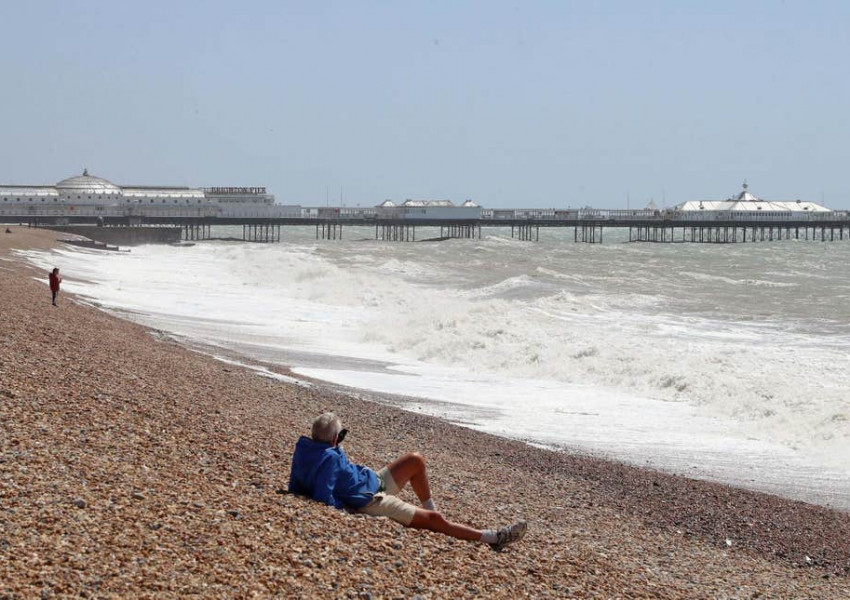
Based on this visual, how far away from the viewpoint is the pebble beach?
525cm

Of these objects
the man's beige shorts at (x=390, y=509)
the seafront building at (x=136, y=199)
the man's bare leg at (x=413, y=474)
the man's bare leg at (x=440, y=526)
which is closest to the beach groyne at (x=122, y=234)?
the seafront building at (x=136, y=199)

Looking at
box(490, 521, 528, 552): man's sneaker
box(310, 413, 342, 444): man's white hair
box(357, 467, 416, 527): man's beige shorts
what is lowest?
box(490, 521, 528, 552): man's sneaker

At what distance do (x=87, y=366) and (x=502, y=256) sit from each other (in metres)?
65.6

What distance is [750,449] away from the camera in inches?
510

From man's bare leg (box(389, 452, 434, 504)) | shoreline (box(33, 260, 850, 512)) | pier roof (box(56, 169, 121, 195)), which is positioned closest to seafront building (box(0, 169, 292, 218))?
pier roof (box(56, 169, 121, 195))

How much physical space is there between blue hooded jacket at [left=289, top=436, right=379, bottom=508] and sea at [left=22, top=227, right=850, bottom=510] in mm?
5128

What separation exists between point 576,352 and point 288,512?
1449 cm

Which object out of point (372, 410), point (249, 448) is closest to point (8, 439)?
point (249, 448)

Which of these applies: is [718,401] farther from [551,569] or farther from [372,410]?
[551,569]

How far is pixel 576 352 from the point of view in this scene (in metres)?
20.4

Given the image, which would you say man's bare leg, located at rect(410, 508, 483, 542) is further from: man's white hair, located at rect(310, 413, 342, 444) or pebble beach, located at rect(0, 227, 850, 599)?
man's white hair, located at rect(310, 413, 342, 444)

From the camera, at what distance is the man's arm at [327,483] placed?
6695mm

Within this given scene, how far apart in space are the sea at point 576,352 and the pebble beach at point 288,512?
1.55 meters

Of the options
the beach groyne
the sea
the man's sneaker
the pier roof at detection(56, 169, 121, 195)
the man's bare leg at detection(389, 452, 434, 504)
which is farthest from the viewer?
the pier roof at detection(56, 169, 121, 195)
